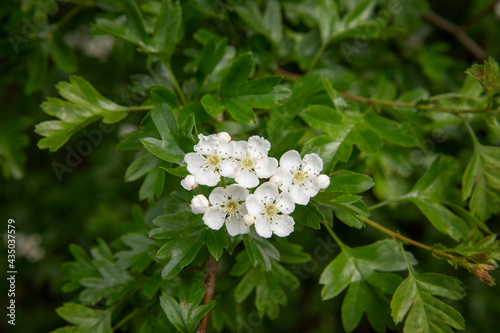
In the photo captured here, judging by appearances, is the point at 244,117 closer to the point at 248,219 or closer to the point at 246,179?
the point at 246,179

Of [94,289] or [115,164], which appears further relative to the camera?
[115,164]

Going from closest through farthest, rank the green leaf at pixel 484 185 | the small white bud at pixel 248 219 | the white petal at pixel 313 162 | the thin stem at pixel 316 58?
the small white bud at pixel 248 219, the white petal at pixel 313 162, the green leaf at pixel 484 185, the thin stem at pixel 316 58

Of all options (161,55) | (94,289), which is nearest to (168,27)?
(161,55)

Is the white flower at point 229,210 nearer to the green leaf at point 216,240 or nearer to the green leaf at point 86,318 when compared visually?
the green leaf at point 216,240

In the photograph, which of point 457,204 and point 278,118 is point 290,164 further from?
point 457,204

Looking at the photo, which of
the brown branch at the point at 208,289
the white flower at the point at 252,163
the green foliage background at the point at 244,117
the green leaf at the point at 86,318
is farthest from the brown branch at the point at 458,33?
the green leaf at the point at 86,318

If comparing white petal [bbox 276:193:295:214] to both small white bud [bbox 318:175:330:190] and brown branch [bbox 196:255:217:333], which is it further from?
→ brown branch [bbox 196:255:217:333]
